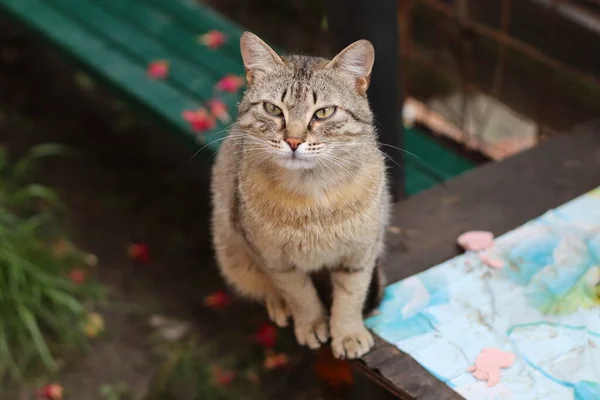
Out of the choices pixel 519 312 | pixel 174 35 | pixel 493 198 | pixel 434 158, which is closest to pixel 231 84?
pixel 174 35

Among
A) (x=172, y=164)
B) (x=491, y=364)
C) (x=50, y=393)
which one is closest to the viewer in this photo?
(x=491, y=364)

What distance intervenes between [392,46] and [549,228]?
67 centimetres

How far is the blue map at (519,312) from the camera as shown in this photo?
1.76 meters

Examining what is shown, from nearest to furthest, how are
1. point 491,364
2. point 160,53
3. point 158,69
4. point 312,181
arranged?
1. point 312,181
2. point 491,364
3. point 158,69
4. point 160,53

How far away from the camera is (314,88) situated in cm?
163

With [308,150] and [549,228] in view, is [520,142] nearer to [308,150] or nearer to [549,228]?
[549,228]

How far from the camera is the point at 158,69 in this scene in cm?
304

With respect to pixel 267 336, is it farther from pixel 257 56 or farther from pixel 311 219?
pixel 257 56

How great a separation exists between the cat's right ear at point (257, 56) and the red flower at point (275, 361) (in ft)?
4.20

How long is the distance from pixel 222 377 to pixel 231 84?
1110 millimetres

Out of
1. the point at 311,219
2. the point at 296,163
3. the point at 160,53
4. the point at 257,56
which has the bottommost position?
the point at 160,53

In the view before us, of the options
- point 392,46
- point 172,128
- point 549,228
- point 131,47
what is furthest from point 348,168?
point 131,47

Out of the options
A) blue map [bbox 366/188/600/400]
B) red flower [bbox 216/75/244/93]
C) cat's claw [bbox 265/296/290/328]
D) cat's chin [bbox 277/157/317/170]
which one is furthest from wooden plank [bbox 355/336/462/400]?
red flower [bbox 216/75/244/93]

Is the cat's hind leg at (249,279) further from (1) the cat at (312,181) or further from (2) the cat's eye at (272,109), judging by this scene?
(2) the cat's eye at (272,109)
